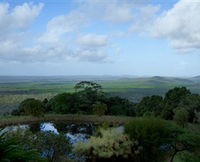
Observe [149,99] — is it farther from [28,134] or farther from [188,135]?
[28,134]

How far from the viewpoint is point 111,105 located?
73.9 feet

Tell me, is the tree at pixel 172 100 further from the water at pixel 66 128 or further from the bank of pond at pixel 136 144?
the bank of pond at pixel 136 144

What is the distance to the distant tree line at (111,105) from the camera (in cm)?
1764

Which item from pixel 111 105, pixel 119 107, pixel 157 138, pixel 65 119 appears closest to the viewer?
pixel 157 138

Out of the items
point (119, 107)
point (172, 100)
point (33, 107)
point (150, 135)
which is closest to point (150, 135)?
point (150, 135)

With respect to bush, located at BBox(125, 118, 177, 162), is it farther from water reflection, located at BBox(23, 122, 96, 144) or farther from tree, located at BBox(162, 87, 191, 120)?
tree, located at BBox(162, 87, 191, 120)

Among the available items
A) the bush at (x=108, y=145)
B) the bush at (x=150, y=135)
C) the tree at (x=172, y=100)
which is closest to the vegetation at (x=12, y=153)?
the bush at (x=108, y=145)

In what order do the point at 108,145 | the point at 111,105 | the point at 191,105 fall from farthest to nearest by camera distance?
the point at 111,105, the point at 191,105, the point at 108,145

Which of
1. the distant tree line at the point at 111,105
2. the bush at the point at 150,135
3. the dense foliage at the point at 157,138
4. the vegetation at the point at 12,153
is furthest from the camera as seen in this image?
the distant tree line at the point at 111,105

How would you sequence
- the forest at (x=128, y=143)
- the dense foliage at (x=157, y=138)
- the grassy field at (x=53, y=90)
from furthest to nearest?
the grassy field at (x=53, y=90) → the dense foliage at (x=157, y=138) → the forest at (x=128, y=143)

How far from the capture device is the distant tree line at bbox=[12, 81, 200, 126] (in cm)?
1764

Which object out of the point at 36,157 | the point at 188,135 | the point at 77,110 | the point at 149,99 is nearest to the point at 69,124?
the point at 77,110

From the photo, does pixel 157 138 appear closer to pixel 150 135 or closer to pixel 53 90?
pixel 150 135

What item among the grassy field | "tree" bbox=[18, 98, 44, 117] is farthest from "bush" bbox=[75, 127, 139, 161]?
the grassy field
